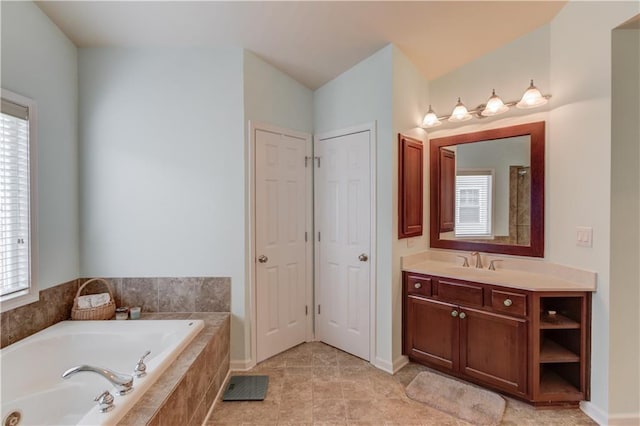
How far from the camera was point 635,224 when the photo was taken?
1812 mm

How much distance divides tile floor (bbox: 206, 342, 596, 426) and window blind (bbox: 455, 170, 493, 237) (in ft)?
4.22

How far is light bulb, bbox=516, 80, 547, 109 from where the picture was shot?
7.11 feet

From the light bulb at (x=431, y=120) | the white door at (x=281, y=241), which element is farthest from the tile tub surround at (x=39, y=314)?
the light bulb at (x=431, y=120)

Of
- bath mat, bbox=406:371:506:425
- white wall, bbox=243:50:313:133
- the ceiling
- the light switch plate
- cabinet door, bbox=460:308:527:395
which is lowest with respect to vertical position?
bath mat, bbox=406:371:506:425

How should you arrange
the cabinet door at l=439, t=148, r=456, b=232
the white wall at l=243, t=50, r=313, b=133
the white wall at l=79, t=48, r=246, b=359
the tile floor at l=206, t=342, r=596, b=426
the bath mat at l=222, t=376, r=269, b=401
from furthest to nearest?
1. the cabinet door at l=439, t=148, r=456, b=232
2. the white wall at l=243, t=50, r=313, b=133
3. the white wall at l=79, t=48, r=246, b=359
4. the bath mat at l=222, t=376, r=269, b=401
5. the tile floor at l=206, t=342, r=596, b=426

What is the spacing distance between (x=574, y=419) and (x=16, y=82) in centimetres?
417

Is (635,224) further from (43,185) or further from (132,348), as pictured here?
(43,185)

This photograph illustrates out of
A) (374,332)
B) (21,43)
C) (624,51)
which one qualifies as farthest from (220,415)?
(624,51)

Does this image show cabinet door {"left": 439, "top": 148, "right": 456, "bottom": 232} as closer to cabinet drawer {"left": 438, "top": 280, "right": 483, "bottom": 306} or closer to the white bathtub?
cabinet drawer {"left": 438, "top": 280, "right": 483, "bottom": 306}

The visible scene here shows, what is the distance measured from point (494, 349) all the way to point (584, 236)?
3.24ft

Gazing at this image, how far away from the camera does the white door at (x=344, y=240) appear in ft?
8.62

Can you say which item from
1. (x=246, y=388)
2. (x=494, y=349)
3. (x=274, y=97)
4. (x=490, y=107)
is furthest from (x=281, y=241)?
(x=490, y=107)

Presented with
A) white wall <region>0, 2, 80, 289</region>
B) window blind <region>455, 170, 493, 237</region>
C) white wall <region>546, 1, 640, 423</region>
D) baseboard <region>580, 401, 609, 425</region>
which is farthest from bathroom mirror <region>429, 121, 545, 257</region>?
white wall <region>0, 2, 80, 289</region>

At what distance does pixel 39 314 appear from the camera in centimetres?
201
